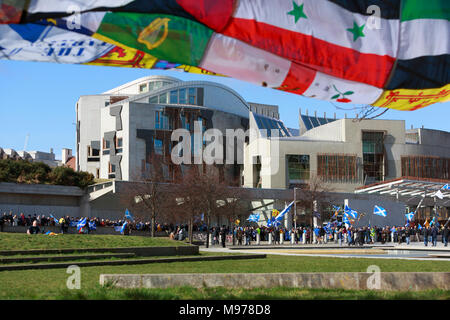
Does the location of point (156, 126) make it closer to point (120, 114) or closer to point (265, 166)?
point (120, 114)

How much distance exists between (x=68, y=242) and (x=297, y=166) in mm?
70466

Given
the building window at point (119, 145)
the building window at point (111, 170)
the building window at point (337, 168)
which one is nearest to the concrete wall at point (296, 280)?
the building window at point (337, 168)

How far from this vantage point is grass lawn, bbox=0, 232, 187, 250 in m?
22.4

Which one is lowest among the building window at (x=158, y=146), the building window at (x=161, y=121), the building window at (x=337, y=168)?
the building window at (x=337, y=168)

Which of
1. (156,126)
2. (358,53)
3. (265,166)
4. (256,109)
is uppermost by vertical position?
(256,109)

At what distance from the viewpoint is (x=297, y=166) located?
3647 inches

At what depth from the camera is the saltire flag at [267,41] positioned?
3.60 metres

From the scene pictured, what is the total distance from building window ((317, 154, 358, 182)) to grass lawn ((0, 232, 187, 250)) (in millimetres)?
66740

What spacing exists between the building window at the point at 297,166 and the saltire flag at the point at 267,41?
8769 cm

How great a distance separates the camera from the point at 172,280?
34.6 feet

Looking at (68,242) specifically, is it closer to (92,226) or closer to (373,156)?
(92,226)

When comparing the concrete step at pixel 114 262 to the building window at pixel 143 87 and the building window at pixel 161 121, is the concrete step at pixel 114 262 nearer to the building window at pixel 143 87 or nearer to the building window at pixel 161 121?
the building window at pixel 161 121
